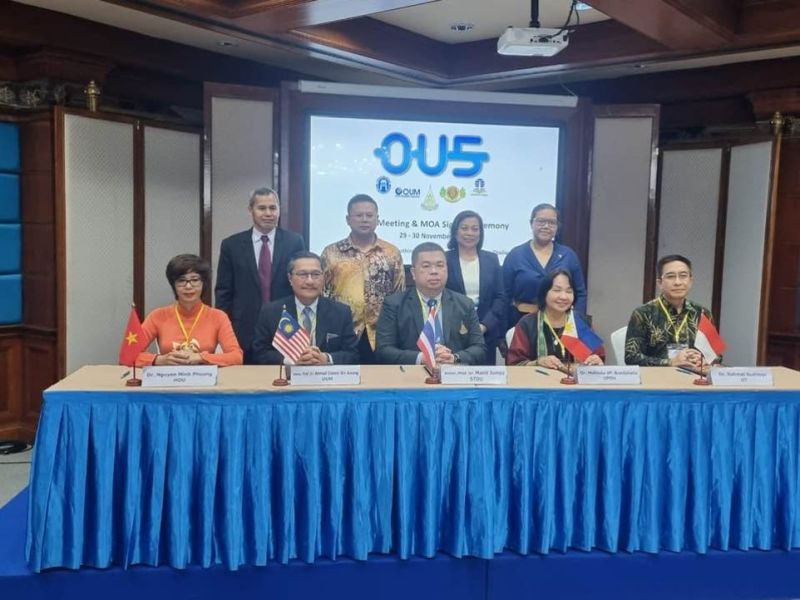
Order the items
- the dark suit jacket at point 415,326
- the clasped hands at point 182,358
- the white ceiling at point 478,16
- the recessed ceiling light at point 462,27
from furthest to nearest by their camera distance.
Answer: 1. the recessed ceiling light at point 462,27
2. the white ceiling at point 478,16
3. the dark suit jacket at point 415,326
4. the clasped hands at point 182,358

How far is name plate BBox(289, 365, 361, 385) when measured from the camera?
203 cm

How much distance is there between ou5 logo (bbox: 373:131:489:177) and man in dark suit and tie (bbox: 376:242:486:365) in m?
1.78

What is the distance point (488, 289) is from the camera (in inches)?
131

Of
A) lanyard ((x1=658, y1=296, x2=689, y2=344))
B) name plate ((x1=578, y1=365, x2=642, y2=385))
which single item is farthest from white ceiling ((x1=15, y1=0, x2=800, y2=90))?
name plate ((x1=578, y1=365, x2=642, y2=385))

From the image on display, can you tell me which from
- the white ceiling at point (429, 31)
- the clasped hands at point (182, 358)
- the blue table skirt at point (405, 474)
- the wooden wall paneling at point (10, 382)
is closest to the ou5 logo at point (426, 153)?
the white ceiling at point (429, 31)

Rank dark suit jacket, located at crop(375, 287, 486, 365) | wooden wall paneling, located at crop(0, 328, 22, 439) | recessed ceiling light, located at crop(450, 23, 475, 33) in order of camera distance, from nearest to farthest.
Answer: dark suit jacket, located at crop(375, 287, 486, 365), wooden wall paneling, located at crop(0, 328, 22, 439), recessed ceiling light, located at crop(450, 23, 475, 33)

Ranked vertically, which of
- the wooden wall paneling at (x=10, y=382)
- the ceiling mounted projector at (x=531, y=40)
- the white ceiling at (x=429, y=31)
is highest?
the white ceiling at (x=429, y=31)

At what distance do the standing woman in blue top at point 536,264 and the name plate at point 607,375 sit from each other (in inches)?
45.9

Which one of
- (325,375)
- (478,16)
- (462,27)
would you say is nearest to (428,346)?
(325,375)

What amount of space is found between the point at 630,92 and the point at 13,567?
4723mm

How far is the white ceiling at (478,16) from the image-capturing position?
387 cm

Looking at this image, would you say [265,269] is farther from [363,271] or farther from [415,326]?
[415,326]

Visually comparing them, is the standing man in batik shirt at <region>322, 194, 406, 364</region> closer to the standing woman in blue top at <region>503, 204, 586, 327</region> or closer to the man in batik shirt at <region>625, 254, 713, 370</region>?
the standing woman in blue top at <region>503, 204, 586, 327</region>

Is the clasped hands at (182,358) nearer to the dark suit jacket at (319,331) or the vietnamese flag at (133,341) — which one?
the vietnamese flag at (133,341)
